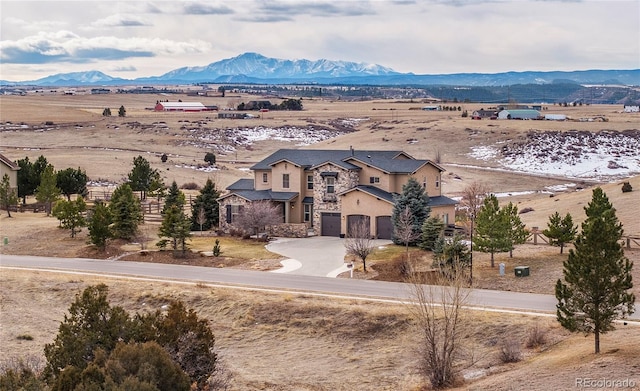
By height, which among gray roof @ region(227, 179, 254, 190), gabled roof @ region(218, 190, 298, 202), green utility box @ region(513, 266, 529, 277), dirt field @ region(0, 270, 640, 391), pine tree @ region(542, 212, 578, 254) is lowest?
dirt field @ region(0, 270, 640, 391)

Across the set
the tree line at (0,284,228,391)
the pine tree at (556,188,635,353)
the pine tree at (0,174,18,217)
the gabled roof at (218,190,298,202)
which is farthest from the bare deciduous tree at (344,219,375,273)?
the pine tree at (0,174,18,217)

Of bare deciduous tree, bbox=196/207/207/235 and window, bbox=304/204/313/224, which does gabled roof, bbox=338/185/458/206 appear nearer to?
window, bbox=304/204/313/224

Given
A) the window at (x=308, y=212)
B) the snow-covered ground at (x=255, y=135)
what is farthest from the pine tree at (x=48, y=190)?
the snow-covered ground at (x=255, y=135)

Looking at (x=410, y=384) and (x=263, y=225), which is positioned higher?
(x=263, y=225)

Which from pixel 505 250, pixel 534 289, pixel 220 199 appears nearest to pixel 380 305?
pixel 534 289

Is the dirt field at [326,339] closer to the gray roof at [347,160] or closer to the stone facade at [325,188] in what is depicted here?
the stone facade at [325,188]

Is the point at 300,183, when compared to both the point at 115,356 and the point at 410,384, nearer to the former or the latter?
the point at 410,384

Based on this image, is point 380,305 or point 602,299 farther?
point 380,305
